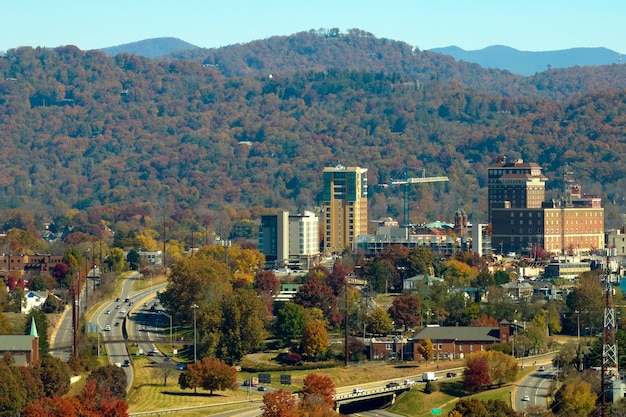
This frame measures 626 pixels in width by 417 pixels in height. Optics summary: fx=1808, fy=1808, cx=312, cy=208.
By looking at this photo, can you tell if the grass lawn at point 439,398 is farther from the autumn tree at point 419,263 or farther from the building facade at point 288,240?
the building facade at point 288,240

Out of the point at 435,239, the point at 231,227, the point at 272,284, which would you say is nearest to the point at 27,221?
the point at 231,227

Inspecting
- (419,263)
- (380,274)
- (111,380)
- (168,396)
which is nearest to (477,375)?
(168,396)

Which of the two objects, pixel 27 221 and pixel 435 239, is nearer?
pixel 435 239

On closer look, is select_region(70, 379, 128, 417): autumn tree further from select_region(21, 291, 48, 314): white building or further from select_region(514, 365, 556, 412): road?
select_region(21, 291, 48, 314): white building

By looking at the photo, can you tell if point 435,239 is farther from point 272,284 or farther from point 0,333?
point 0,333

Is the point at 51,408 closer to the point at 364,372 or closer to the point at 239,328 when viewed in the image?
the point at 364,372

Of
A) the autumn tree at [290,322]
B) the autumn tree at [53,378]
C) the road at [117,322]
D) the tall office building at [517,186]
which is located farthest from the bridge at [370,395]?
the tall office building at [517,186]
